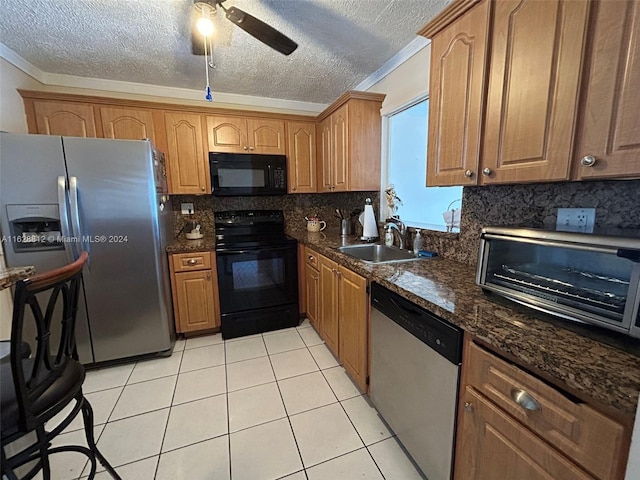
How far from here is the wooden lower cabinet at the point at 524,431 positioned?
2.04ft

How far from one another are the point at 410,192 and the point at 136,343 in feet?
8.43

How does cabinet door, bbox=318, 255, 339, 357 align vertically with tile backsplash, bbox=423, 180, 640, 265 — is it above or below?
below

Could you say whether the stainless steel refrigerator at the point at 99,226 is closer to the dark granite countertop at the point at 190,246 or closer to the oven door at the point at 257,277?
the dark granite countertop at the point at 190,246

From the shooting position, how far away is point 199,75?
98.0 inches

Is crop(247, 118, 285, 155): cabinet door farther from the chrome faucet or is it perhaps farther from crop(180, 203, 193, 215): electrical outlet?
the chrome faucet

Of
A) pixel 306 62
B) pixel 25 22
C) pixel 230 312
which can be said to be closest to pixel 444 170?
pixel 306 62

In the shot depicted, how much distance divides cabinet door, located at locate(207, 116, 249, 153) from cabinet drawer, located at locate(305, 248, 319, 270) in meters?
1.25

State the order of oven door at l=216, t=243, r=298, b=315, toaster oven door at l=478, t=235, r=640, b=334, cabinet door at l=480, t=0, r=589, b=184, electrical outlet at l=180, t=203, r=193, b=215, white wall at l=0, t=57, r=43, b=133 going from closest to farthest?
toaster oven door at l=478, t=235, r=640, b=334
cabinet door at l=480, t=0, r=589, b=184
white wall at l=0, t=57, r=43, b=133
oven door at l=216, t=243, r=298, b=315
electrical outlet at l=180, t=203, r=193, b=215

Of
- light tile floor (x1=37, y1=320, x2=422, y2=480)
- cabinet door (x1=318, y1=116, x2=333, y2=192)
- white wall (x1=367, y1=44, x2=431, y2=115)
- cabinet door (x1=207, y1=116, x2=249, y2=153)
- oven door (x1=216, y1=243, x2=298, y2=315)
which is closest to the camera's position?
light tile floor (x1=37, y1=320, x2=422, y2=480)

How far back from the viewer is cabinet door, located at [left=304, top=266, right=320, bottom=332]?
7.93 ft

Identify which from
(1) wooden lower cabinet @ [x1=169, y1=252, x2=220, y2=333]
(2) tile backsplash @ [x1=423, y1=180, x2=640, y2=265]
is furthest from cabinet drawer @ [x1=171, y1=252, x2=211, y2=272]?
(2) tile backsplash @ [x1=423, y1=180, x2=640, y2=265]

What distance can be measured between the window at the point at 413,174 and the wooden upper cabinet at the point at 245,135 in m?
1.19

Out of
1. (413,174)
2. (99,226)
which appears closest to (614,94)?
(413,174)

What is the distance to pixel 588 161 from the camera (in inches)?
32.4
